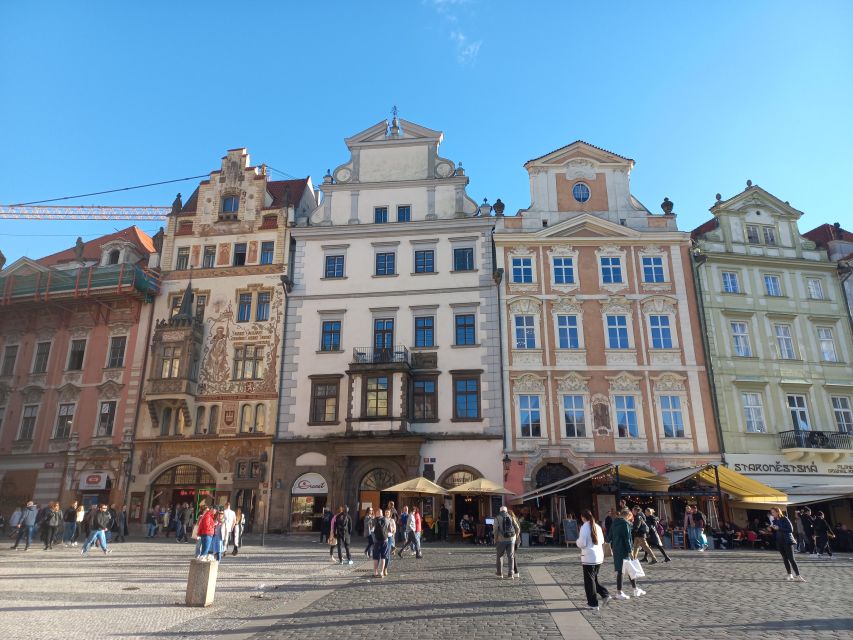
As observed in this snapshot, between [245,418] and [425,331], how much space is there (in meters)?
10.3

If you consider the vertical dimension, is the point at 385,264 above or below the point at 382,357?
above

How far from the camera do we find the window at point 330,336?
31.8m

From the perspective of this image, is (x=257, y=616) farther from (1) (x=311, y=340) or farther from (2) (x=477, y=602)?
(1) (x=311, y=340)

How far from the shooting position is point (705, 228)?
34.7 meters

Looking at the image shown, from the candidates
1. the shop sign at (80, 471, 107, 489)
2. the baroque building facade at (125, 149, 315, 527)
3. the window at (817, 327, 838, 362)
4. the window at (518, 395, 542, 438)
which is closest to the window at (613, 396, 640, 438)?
the window at (518, 395, 542, 438)

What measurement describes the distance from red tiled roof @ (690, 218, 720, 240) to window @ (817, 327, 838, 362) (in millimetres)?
7536

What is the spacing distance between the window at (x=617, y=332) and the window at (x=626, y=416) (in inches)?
105

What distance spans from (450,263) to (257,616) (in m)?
24.2

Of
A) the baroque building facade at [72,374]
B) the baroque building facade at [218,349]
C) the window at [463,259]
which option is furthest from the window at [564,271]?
the baroque building facade at [72,374]

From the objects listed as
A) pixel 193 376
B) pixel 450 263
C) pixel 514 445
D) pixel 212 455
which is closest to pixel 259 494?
pixel 212 455

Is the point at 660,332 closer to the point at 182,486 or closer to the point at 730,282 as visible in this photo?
the point at 730,282

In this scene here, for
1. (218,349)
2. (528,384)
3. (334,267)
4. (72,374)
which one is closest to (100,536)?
(218,349)

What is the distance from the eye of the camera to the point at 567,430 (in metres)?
29.1

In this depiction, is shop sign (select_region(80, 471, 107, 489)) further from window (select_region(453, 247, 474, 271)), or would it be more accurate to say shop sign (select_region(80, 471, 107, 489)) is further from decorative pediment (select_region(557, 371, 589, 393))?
decorative pediment (select_region(557, 371, 589, 393))
